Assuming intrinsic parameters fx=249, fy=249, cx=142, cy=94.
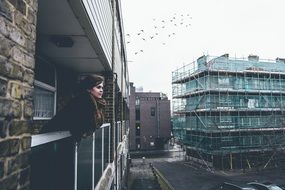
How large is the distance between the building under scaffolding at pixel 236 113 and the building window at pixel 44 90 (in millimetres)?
21450

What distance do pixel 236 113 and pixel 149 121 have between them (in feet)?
60.8

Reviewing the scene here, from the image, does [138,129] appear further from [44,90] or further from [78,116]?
[78,116]

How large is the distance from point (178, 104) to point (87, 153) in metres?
31.3

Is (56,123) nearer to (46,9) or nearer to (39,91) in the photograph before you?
(46,9)

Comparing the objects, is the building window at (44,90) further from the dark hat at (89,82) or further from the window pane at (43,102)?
the dark hat at (89,82)

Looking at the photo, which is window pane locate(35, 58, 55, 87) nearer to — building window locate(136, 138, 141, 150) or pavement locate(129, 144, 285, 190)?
pavement locate(129, 144, 285, 190)

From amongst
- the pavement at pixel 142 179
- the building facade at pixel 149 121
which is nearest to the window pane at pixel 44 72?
the pavement at pixel 142 179

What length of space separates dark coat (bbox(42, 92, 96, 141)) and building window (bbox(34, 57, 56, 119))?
111 inches

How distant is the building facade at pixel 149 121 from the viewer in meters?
42.2

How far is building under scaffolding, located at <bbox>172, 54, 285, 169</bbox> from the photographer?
25.7 m

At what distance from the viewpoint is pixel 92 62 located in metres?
5.88

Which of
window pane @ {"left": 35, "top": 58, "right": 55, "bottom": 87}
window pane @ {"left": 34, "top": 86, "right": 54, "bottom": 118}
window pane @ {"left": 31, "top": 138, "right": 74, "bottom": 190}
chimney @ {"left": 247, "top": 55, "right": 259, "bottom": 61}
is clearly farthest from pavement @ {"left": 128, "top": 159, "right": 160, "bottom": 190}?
chimney @ {"left": 247, "top": 55, "right": 259, "bottom": 61}

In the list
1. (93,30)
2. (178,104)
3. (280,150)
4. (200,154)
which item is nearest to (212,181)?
(200,154)

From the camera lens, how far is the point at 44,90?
571cm
